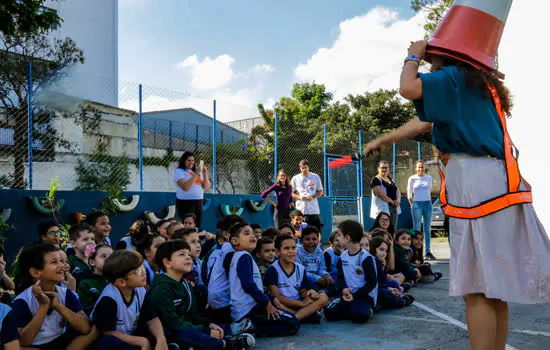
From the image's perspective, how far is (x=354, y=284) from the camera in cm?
491

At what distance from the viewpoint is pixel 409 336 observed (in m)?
3.93

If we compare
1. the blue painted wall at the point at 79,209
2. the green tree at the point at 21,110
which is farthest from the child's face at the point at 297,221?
the green tree at the point at 21,110

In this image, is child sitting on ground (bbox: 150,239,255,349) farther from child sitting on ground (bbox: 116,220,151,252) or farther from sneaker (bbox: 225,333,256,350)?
child sitting on ground (bbox: 116,220,151,252)

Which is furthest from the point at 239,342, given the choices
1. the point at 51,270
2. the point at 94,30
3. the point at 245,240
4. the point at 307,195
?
the point at 94,30

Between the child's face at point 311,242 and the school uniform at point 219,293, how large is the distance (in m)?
1.62

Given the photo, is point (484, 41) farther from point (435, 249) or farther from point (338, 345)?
point (435, 249)

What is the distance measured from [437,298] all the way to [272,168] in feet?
21.5

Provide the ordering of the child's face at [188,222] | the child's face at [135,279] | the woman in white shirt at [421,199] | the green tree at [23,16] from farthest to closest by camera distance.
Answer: the woman in white shirt at [421,199] < the green tree at [23,16] < the child's face at [188,222] < the child's face at [135,279]

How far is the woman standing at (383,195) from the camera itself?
28.0ft

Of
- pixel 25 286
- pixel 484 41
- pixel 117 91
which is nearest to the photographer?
pixel 484 41

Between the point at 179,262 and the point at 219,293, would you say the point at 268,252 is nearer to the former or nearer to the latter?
the point at 219,293

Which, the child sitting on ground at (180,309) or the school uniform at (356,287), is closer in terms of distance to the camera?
the child sitting on ground at (180,309)

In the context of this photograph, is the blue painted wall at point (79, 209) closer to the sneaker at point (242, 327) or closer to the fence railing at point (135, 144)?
the fence railing at point (135, 144)

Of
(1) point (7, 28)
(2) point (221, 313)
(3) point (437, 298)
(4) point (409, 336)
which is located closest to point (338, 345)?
(4) point (409, 336)
